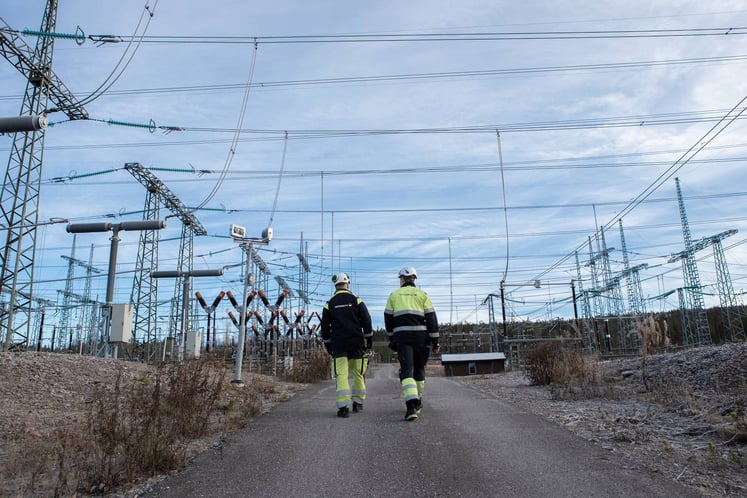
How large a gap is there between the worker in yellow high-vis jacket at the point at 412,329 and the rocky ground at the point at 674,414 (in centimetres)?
179

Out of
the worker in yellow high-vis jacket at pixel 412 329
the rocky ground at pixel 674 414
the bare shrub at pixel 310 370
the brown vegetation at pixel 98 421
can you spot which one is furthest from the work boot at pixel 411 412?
the bare shrub at pixel 310 370

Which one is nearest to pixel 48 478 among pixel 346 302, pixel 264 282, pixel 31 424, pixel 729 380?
pixel 31 424

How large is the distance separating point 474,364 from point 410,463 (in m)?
19.2

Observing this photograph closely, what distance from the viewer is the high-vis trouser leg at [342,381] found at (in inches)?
282

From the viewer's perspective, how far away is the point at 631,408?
7762 millimetres

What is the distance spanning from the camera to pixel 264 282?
115ft

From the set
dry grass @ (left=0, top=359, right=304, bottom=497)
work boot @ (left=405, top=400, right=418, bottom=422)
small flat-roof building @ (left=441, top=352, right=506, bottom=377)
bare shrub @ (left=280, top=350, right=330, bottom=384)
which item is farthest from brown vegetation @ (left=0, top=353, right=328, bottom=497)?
small flat-roof building @ (left=441, top=352, right=506, bottom=377)

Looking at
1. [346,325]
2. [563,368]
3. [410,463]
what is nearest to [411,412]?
[346,325]

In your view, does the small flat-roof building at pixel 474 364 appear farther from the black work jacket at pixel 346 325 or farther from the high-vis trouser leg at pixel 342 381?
the high-vis trouser leg at pixel 342 381

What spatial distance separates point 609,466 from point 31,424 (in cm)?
618

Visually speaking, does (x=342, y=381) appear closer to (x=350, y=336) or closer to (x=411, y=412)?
(x=350, y=336)

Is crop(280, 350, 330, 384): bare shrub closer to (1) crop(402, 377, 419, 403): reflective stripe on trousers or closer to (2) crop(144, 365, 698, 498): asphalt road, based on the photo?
(2) crop(144, 365, 698, 498): asphalt road

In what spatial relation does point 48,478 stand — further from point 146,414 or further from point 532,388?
point 532,388

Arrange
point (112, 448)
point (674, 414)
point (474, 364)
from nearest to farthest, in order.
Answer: point (112, 448) → point (674, 414) → point (474, 364)
